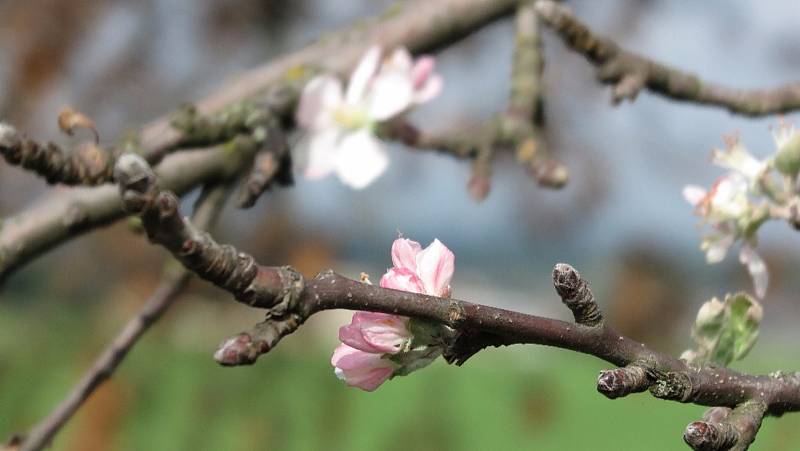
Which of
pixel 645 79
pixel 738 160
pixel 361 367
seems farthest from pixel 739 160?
pixel 361 367

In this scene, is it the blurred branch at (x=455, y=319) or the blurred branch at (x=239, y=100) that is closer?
the blurred branch at (x=455, y=319)

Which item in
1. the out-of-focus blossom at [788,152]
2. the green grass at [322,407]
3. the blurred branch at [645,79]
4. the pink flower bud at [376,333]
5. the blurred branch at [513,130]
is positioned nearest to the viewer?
the pink flower bud at [376,333]

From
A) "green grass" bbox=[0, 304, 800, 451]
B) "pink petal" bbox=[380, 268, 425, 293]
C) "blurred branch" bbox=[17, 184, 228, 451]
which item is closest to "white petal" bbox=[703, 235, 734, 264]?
"pink petal" bbox=[380, 268, 425, 293]

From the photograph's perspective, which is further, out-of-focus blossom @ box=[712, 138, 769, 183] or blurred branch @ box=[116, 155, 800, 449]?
out-of-focus blossom @ box=[712, 138, 769, 183]

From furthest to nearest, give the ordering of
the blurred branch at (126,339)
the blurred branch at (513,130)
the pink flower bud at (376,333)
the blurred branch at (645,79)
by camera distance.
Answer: the blurred branch at (513,130), the blurred branch at (645,79), the blurred branch at (126,339), the pink flower bud at (376,333)

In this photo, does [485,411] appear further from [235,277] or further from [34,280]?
[34,280]

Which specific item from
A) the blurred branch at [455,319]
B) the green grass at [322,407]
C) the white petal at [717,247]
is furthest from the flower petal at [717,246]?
the green grass at [322,407]

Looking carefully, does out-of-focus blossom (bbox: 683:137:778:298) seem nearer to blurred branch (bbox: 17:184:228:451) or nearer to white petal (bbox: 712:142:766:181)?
white petal (bbox: 712:142:766:181)

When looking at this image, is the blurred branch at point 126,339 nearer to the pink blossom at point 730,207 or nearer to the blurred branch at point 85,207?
the blurred branch at point 85,207
